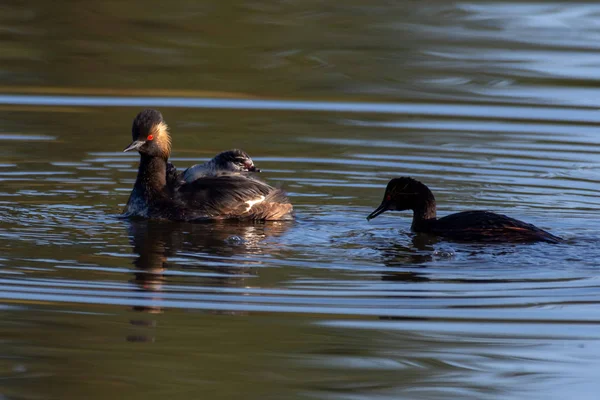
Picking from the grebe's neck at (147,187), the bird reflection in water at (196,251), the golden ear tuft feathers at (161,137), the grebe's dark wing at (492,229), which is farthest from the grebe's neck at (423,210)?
the golden ear tuft feathers at (161,137)

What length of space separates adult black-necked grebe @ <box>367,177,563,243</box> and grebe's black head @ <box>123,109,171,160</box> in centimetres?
208

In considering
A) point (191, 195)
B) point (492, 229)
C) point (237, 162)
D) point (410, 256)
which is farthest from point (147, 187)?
point (492, 229)

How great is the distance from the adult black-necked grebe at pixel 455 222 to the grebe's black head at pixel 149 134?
208 centimetres

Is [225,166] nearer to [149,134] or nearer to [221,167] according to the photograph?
[221,167]

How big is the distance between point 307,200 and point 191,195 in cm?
125

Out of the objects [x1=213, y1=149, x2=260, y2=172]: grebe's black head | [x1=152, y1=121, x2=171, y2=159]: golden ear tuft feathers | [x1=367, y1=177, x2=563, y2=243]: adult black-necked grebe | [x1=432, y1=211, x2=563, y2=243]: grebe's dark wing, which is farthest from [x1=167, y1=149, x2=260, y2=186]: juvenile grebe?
[x1=432, y1=211, x2=563, y2=243]: grebe's dark wing

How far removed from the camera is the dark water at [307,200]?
733 cm

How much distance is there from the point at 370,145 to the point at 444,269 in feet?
17.8

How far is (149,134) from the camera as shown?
11.8 meters

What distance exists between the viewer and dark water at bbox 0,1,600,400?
733 centimetres

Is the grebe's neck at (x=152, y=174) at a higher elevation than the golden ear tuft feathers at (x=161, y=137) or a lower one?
lower

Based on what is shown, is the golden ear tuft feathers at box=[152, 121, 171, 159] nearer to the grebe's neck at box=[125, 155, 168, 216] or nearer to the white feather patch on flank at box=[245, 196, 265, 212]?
the grebe's neck at box=[125, 155, 168, 216]

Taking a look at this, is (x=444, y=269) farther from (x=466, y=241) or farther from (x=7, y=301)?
(x=7, y=301)

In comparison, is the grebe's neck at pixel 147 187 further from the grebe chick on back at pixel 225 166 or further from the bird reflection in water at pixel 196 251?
the grebe chick on back at pixel 225 166
